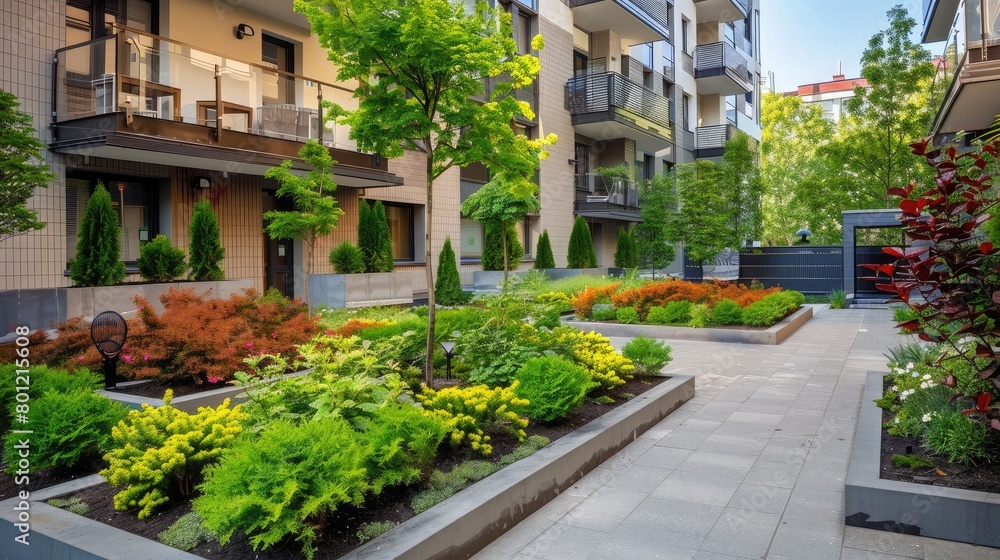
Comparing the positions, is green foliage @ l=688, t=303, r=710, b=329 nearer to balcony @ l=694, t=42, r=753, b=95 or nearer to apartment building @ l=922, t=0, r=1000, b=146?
apartment building @ l=922, t=0, r=1000, b=146

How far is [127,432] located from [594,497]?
315 centimetres

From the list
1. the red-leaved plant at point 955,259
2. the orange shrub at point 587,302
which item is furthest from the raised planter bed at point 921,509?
the orange shrub at point 587,302

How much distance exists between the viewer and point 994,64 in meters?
11.4

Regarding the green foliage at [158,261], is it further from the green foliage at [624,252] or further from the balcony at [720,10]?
the balcony at [720,10]

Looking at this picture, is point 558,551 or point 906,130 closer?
point 558,551

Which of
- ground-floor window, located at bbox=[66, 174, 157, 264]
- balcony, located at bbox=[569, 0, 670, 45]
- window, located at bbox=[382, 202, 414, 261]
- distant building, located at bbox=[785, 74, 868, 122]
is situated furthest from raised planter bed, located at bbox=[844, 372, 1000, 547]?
distant building, located at bbox=[785, 74, 868, 122]

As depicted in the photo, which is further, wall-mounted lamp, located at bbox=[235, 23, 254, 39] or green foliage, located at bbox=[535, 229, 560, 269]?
green foliage, located at bbox=[535, 229, 560, 269]

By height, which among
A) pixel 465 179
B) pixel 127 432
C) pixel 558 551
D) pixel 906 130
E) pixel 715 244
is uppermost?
pixel 906 130

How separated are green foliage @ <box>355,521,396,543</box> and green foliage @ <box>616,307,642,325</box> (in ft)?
37.3

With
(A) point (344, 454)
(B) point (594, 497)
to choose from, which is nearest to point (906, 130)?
(B) point (594, 497)

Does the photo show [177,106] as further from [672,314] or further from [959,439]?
[959,439]

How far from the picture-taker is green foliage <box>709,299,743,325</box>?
13805mm

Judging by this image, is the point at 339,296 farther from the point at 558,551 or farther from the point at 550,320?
the point at 558,551

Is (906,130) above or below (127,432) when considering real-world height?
above
